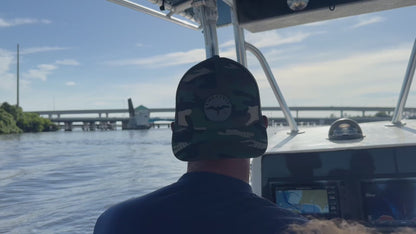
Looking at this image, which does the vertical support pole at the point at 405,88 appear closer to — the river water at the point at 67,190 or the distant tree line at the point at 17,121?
the river water at the point at 67,190

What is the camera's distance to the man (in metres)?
0.90

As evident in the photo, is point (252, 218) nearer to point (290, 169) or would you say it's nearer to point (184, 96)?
point (184, 96)

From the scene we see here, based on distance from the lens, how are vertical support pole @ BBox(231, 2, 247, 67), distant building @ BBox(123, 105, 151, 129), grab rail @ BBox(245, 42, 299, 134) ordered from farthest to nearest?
distant building @ BBox(123, 105, 151, 129)
grab rail @ BBox(245, 42, 299, 134)
vertical support pole @ BBox(231, 2, 247, 67)

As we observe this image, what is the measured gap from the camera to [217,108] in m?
1.03

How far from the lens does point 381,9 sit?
2.85 metres

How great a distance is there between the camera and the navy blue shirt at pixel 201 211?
2.91 ft

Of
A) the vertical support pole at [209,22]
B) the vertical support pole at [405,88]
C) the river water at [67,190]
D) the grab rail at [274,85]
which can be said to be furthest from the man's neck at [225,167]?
the river water at [67,190]

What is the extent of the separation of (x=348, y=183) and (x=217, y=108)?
1.93m

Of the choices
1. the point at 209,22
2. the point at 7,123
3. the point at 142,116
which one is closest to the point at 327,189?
the point at 209,22

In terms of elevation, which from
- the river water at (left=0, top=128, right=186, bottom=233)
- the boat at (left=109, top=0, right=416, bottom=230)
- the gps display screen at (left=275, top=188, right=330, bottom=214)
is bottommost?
the river water at (left=0, top=128, right=186, bottom=233)

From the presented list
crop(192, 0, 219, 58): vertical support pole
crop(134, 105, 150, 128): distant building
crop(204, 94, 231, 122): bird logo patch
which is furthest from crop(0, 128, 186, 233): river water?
crop(134, 105, 150, 128): distant building

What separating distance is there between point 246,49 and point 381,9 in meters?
1.00

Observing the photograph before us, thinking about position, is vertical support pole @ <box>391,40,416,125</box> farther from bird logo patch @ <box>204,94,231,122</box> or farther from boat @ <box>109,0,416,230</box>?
bird logo patch @ <box>204,94,231,122</box>

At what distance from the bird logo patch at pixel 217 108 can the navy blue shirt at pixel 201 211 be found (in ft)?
0.47
